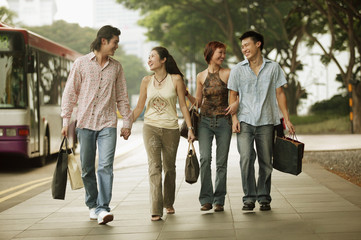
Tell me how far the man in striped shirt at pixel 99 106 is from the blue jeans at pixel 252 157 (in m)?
1.23

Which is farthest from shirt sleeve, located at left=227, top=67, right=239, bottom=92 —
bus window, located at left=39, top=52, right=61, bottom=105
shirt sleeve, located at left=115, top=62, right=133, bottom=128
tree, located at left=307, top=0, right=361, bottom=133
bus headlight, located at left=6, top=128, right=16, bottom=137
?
tree, located at left=307, top=0, right=361, bottom=133

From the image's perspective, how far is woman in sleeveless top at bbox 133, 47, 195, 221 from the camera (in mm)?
7207

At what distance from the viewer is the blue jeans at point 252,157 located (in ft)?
24.4

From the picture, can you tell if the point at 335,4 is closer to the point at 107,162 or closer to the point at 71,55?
the point at 71,55

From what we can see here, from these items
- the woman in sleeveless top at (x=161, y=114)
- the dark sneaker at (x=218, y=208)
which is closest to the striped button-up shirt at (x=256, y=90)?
the woman in sleeveless top at (x=161, y=114)

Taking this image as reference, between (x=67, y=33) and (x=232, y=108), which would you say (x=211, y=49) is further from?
(x=67, y=33)

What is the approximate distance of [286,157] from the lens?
7438 mm

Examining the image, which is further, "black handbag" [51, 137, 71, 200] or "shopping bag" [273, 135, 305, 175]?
"shopping bag" [273, 135, 305, 175]

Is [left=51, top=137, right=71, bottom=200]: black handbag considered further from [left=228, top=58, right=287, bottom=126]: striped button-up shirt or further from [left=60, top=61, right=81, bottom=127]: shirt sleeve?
[left=228, top=58, right=287, bottom=126]: striped button-up shirt

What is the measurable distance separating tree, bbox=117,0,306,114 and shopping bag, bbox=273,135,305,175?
2074 cm

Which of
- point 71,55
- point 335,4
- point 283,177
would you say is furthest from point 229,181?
point 335,4

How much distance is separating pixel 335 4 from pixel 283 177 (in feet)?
39.9

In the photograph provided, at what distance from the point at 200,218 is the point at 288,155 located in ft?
3.73

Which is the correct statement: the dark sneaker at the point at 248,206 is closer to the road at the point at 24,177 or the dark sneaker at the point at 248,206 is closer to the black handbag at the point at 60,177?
the black handbag at the point at 60,177
